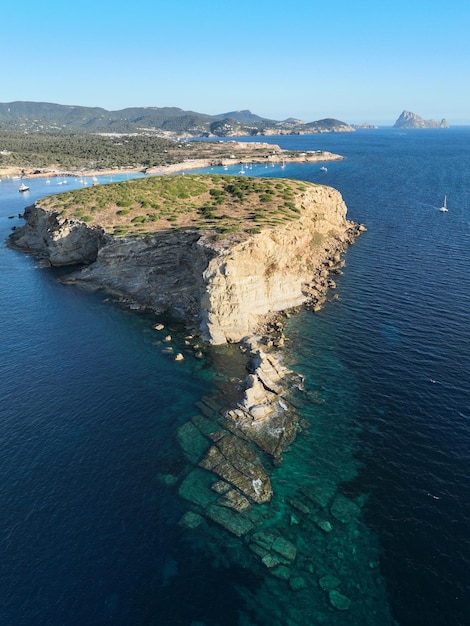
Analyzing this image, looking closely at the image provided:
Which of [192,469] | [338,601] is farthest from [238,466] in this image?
→ [338,601]

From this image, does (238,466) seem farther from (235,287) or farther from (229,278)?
(229,278)

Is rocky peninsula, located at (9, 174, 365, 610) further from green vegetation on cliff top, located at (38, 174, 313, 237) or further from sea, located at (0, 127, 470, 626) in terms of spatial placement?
sea, located at (0, 127, 470, 626)

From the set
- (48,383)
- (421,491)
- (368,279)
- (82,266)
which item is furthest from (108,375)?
(368,279)

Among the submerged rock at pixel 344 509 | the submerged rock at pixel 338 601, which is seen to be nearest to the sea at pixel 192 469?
the submerged rock at pixel 338 601

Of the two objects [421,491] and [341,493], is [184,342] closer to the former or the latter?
[341,493]

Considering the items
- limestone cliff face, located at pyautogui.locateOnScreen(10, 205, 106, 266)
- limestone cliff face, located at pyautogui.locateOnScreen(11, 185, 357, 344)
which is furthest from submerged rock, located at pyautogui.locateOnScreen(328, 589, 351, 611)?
limestone cliff face, located at pyautogui.locateOnScreen(10, 205, 106, 266)
